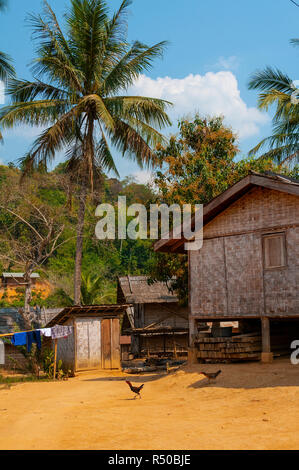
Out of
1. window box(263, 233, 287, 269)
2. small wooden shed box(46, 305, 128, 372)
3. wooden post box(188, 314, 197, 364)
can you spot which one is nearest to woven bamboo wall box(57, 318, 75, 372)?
small wooden shed box(46, 305, 128, 372)

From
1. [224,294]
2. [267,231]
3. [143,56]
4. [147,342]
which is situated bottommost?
[147,342]

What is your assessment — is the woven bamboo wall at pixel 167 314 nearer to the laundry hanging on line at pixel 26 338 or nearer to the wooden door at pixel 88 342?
the wooden door at pixel 88 342

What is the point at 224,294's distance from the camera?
15898mm

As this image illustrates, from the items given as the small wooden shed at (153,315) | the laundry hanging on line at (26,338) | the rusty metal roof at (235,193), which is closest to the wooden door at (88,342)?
the laundry hanging on line at (26,338)

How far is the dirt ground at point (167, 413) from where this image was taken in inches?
317

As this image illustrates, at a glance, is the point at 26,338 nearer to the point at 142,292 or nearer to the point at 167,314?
the point at 142,292

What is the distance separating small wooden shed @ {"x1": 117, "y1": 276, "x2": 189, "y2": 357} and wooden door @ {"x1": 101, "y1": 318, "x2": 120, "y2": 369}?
7012 millimetres

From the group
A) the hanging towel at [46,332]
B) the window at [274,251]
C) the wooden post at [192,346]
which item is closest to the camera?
the window at [274,251]

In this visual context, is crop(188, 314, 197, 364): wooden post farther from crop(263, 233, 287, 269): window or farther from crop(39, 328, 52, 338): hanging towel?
crop(39, 328, 52, 338): hanging towel

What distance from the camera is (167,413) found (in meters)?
10.8

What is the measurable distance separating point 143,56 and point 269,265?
43.4ft

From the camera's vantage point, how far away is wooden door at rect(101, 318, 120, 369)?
21.3 metres
